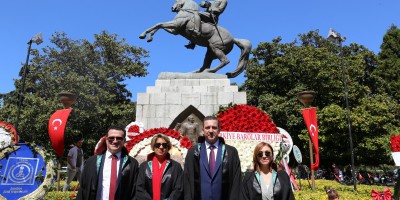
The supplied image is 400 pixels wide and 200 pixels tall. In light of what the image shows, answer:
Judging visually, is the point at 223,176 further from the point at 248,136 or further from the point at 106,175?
the point at 248,136

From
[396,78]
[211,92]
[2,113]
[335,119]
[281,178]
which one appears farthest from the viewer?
[396,78]

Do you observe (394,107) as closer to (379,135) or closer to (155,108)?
(379,135)

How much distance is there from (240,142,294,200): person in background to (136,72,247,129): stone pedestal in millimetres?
6310

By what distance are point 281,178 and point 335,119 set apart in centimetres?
1988

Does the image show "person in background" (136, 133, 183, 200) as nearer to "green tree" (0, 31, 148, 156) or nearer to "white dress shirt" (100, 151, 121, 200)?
"white dress shirt" (100, 151, 121, 200)

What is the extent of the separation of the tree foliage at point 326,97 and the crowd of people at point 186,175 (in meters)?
19.9

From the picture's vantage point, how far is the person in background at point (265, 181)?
3619 millimetres

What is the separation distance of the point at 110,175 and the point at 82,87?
20.9m

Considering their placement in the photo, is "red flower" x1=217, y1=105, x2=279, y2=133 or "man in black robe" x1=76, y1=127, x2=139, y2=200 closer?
"man in black robe" x1=76, y1=127, x2=139, y2=200

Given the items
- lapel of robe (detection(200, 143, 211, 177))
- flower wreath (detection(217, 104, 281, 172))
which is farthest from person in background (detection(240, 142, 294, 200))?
A: flower wreath (detection(217, 104, 281, 172))

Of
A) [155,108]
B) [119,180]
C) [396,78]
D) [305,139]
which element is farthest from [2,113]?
[396,78]

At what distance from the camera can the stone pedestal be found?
33.5ft

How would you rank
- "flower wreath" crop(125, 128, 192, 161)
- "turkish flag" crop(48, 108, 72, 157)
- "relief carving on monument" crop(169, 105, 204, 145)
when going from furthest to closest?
"relief carving on monument" crop(169, 105, 204, 145) → "turkish flag" crop(48, 108, 72, 157) → "flower wreath" crop(125, 128, 192, 161)

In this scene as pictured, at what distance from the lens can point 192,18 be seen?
10922 millimetres
